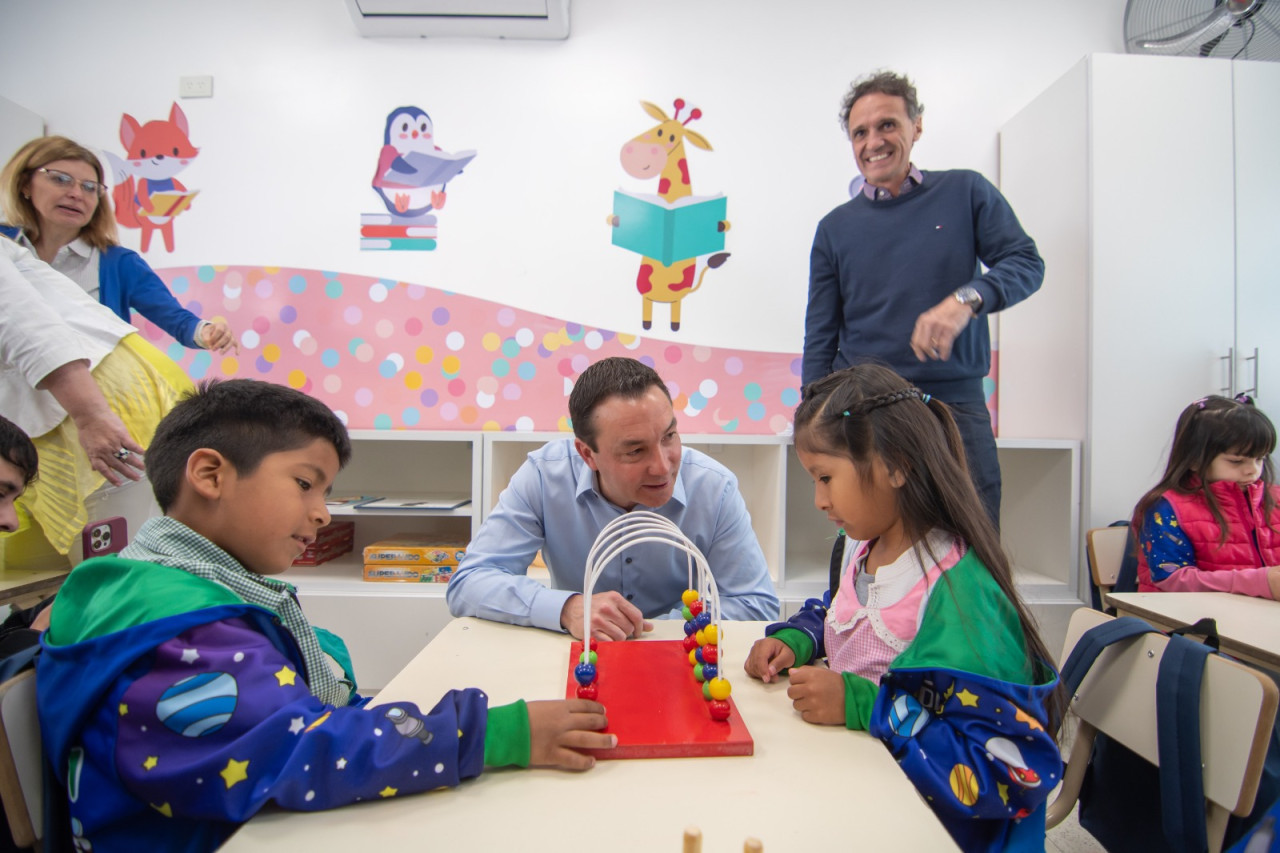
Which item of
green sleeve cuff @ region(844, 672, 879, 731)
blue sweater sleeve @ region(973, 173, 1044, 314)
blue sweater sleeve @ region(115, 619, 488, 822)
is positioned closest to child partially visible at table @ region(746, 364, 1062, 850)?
green sleeve cuff @ region(844, 672, 879, 731)

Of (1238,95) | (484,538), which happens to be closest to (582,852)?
(484,538)

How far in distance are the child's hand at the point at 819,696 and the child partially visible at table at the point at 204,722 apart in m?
0.28

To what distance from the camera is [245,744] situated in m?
0.69

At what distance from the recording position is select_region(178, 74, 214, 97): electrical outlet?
304cm

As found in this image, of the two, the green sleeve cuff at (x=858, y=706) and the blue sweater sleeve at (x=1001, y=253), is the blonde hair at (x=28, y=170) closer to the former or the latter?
the green sleeve cuff at (x=858, y=706)

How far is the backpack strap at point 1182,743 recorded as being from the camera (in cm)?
104

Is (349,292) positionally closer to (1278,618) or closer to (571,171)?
(571,171)

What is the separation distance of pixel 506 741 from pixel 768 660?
0.47 m

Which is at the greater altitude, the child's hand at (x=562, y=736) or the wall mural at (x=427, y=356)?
the wall mural at (x=427, y=356)

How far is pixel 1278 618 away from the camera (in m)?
1.60

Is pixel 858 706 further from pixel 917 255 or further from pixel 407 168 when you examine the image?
pixel 407 168

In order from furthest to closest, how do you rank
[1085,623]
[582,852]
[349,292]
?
[349,292] → [1085,623] → [582,852]

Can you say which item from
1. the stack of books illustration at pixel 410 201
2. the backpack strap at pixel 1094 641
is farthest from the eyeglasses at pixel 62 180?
the backpack strap at pixel 1094 641

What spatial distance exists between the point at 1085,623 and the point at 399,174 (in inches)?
117
